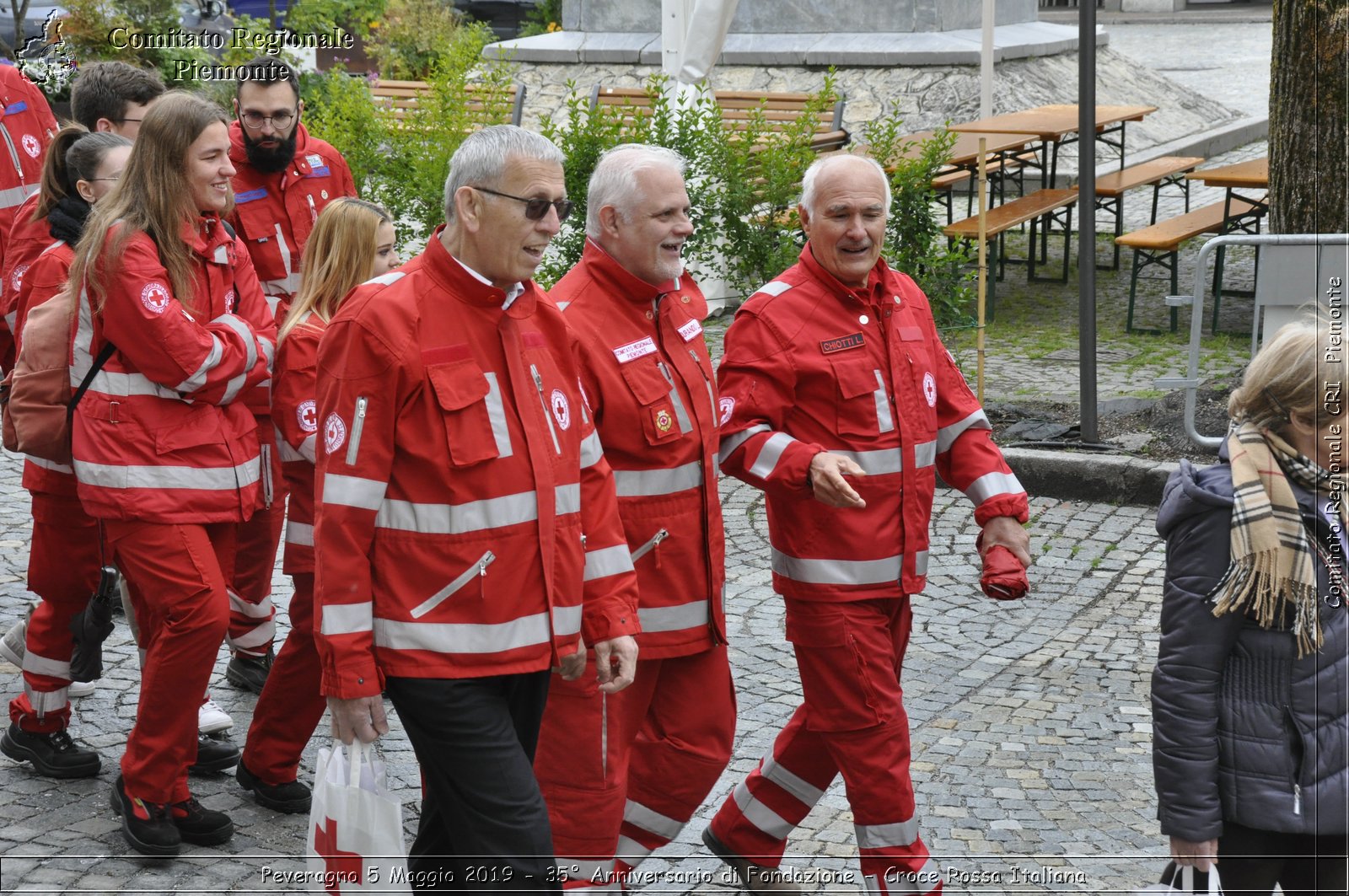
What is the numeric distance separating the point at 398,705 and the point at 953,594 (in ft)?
12.5

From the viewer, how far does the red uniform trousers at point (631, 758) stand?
4066mm

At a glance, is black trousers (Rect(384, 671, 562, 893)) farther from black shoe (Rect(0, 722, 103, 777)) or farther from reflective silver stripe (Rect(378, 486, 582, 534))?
black shoe (Rect(0, 722, 103, 777))

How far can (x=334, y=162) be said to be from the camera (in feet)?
20.4

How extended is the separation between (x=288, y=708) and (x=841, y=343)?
2051 millimetres

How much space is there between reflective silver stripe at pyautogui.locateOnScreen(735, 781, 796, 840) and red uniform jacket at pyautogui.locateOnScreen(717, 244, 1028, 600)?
2.11 feet

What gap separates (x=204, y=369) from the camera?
4.55 m

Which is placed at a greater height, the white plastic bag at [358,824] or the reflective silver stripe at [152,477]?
the reflective silver stripe at [152,477]

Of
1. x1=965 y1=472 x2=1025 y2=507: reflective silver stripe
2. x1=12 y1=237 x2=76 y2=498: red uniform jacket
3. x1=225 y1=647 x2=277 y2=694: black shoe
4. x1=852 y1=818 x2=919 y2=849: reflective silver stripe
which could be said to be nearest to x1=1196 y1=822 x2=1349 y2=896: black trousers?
x1=852 y1=818 x2=919 y2=849: reflective silver stripe

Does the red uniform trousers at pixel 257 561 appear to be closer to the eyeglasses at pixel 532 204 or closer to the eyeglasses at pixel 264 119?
the eyeglasses at pixel 264 119

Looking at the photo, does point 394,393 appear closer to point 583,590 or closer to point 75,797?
point 583,590

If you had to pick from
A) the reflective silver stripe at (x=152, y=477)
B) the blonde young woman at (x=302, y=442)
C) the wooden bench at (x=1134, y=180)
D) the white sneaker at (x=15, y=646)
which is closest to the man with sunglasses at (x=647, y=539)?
the blonde young woman at (x=302, y=442)

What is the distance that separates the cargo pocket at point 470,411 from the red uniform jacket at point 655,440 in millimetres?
615

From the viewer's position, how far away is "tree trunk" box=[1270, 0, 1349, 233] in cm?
784

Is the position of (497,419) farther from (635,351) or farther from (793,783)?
(793,783)
